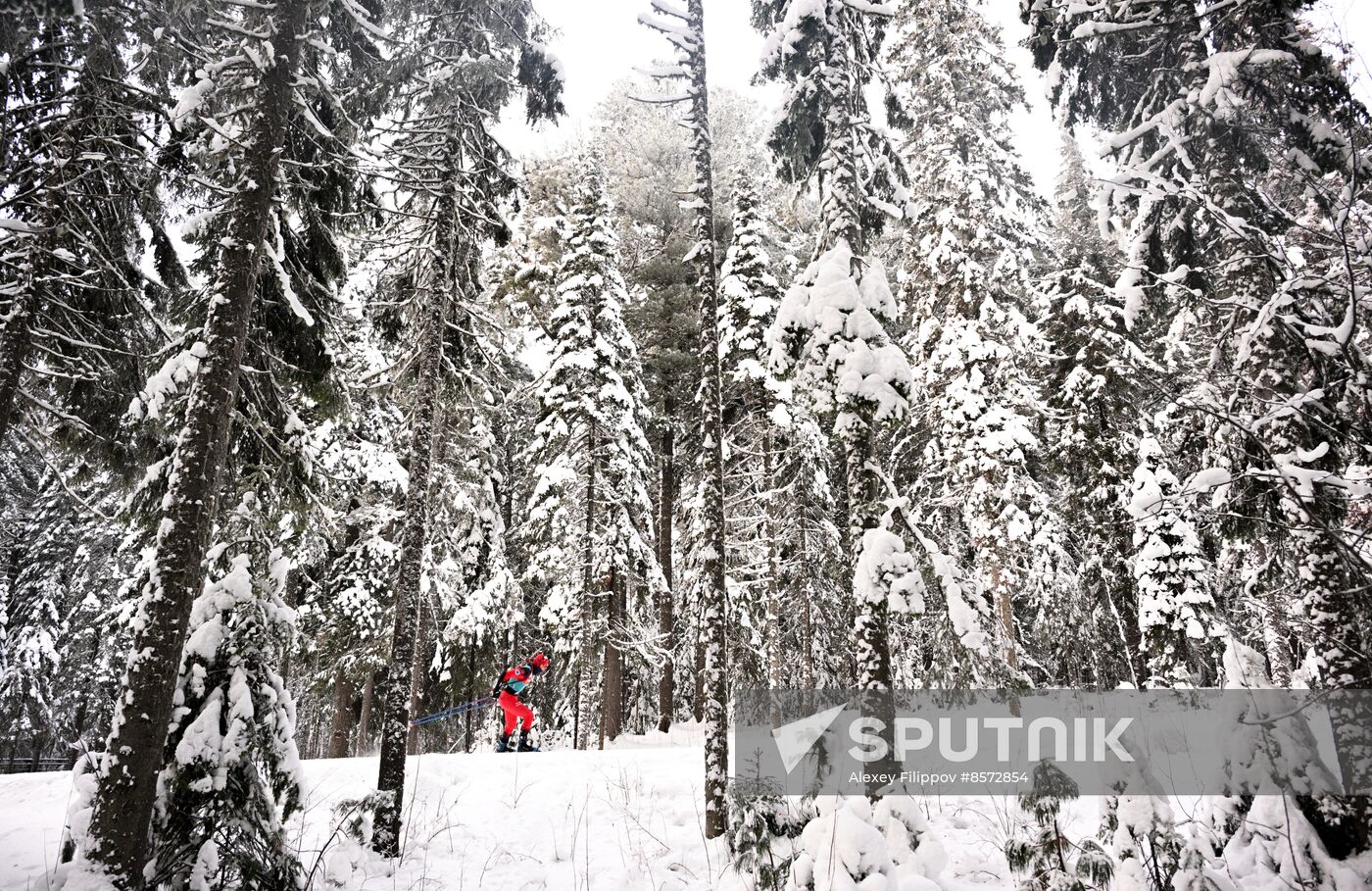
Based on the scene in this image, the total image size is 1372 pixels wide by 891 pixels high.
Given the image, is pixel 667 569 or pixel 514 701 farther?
pixel 667 569

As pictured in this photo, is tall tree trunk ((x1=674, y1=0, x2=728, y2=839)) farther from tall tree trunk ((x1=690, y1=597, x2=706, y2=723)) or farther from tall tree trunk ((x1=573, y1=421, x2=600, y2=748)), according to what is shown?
tall tree trunk ((x1=573, y1=421, x2=600, y2=748))

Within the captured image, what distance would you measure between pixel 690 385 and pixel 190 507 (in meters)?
12.7

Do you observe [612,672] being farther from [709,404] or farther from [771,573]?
[709,404]

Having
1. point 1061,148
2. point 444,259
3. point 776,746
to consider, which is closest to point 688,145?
point 444,259

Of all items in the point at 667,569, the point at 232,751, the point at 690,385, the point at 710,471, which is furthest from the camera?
the point at 690,385

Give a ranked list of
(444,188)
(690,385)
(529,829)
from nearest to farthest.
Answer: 1. (529,829)
2. (444,188)
3. (690,385)

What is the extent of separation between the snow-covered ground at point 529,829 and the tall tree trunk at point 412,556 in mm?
577

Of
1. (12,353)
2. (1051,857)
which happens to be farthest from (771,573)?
(12,353)

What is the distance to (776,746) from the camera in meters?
10.2

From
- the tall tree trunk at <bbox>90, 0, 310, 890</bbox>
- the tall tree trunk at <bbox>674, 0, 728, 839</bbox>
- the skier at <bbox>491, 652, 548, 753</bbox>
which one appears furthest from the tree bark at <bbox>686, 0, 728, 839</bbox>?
the skier at <bbox>491, 652, 548, 753</bbox>

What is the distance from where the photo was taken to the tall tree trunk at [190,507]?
546 centimetres

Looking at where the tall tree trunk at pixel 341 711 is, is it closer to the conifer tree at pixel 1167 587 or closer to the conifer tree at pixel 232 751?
the conifer tree at pixel 232 751

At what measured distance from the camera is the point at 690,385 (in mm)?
17594

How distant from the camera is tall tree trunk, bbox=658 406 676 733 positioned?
16250mm
